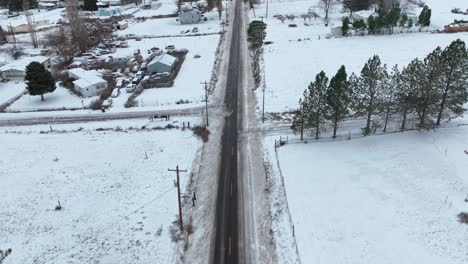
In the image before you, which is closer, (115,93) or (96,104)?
(96,104)

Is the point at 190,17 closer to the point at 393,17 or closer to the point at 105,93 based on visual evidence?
the point at 393,17

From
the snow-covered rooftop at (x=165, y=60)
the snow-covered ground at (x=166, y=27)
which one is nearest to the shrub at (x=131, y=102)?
the snow-covered rooftop at (x=165, y=60)

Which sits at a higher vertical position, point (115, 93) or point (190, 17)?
point (190, 17)

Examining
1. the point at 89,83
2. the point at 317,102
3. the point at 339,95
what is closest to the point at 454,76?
the point at 339,95

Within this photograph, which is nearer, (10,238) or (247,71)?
(10,238)

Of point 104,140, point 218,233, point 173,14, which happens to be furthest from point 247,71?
point 173,14

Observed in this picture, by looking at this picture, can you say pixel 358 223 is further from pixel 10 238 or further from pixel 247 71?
pixel 247 71
